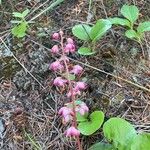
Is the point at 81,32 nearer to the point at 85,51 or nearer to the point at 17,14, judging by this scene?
the point at 85,51

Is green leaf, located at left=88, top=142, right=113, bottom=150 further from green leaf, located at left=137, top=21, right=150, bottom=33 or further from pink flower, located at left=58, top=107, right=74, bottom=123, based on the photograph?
green leaf, located at left=137, top=21, right=150, bottom=33

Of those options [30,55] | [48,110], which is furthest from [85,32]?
[48,110]

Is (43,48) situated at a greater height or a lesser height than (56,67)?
lesser

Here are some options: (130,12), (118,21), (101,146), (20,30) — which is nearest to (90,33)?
(118,21)

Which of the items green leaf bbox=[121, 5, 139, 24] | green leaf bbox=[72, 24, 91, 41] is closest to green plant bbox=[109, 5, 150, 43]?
green leaf bbox=[121, 5, 139, 24]

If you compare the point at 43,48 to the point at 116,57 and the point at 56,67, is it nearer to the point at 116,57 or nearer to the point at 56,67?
the point at 116,57
